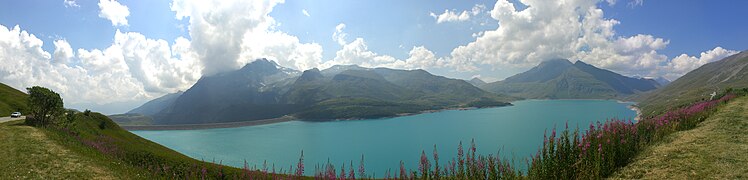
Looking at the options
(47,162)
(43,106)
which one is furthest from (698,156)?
(43,106)

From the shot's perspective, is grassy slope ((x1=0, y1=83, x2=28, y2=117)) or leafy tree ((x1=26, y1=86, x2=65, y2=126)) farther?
grassy slope ((x1=0, y1=83, x2=28, y2=117))

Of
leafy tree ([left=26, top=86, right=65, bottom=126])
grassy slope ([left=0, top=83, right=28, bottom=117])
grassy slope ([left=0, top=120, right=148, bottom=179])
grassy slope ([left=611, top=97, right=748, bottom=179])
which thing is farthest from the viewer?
grassy slope ([left=0, top=83, right=28, bottom=117])

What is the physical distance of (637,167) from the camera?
40.7ft

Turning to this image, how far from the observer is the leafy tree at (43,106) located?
155ft

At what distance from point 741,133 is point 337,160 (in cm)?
10758

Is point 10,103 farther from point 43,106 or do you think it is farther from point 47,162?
point 47,162

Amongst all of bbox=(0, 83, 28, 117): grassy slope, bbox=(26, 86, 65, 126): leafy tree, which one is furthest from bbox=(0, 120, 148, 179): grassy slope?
bbox=(0, 83, 28, 117): grassy slope

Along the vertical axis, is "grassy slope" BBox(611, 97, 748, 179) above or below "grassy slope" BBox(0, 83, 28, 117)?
below

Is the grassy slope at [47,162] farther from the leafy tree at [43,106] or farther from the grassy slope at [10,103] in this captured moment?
the grassy slope at [10,103]

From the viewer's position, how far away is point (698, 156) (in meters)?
12.3

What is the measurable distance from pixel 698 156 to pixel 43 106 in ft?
223

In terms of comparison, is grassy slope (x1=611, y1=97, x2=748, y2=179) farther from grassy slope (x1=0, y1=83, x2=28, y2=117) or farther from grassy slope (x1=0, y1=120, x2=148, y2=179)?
grassy slope (x1=0, y1=83, x2=28, y2=117)

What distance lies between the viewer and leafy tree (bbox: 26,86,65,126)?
47369mm

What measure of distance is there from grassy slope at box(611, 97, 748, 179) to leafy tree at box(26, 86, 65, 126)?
63.0 metres
